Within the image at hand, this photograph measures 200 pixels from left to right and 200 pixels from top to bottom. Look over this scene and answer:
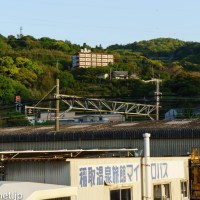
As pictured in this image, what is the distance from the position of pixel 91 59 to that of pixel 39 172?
176 metres

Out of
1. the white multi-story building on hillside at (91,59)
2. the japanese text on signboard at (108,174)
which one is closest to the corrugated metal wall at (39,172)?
Answer: the japanese text on signboard at (108,174)

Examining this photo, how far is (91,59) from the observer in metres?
193

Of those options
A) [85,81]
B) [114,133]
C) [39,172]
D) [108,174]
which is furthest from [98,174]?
[85,81]

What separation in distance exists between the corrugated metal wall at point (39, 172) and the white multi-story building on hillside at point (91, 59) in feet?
512

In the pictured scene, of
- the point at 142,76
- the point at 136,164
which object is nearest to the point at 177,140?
the point at 136,164

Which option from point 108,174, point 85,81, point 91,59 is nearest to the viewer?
point 108,174

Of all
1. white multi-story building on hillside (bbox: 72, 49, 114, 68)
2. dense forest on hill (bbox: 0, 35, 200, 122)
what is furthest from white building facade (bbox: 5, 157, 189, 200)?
white multi-story building on hillside (bbox: 72, 49, 114, 68)

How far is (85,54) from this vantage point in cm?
18738

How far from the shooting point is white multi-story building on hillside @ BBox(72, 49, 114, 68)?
586 ft

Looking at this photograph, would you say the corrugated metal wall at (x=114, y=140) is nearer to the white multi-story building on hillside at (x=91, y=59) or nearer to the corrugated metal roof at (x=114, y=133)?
the corrugated metal roof at (x=114, y=133)

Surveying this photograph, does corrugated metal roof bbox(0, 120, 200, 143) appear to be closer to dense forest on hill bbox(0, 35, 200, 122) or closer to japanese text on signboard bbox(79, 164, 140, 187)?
japanese text on signboard bbox(79, 164, 140, 187)

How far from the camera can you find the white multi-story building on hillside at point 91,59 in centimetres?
17862

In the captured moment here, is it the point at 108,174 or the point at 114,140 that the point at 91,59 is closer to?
the point at 114,140

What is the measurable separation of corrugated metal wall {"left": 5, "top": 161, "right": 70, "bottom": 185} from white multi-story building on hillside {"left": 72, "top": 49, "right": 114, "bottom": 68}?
15592cm
